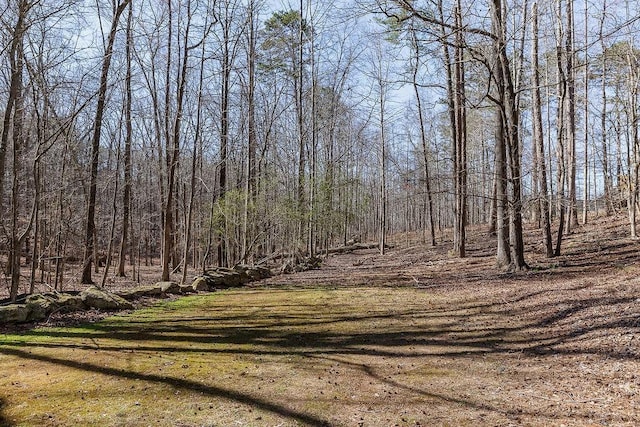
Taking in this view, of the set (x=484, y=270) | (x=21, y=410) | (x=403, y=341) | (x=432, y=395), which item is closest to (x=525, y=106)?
(x=484, y=270)

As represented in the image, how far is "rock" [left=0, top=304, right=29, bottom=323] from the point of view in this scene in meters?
6.37

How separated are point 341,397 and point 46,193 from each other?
411 inches

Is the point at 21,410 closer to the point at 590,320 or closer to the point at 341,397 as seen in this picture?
the point at 341,397

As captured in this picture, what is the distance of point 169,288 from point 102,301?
250cm

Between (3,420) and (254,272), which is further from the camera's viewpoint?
(254,272)

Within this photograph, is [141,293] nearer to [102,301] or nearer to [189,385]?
[102,301]

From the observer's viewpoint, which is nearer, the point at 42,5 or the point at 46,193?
the point at 42,5

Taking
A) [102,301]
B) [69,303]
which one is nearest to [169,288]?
[102,301]

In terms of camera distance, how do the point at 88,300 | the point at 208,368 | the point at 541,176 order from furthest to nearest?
the point at 541,176 → the point at 88,300 → the point at 208,368

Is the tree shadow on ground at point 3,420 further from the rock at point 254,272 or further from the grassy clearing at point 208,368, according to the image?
the rock at point 254,272

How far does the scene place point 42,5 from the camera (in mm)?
7504

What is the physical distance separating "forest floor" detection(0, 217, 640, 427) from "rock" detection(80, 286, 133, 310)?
472 mm

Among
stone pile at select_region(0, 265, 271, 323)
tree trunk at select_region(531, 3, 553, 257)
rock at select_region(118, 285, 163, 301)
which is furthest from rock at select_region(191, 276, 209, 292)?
tree trunk at select_region(531, 3, 553, 257)

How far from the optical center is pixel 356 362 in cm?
499
